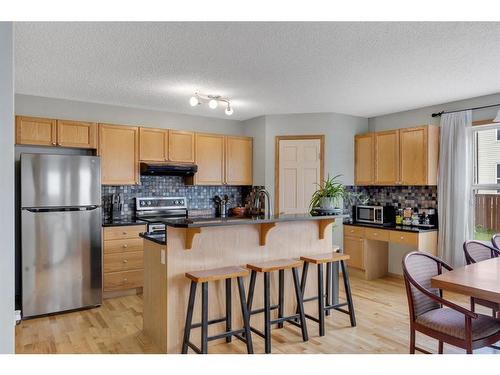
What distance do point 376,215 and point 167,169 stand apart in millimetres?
3073

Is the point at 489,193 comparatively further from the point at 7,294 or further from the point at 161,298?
the point at 7,294

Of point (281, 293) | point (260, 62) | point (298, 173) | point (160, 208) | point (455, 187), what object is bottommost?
point (281, 293)

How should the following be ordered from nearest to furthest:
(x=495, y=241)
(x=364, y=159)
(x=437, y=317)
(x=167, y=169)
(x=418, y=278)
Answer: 1. (x=437, y=317)
2. (x=418, y=278)
3. (x=495, y=241)
4. (x=167, y=169)
5. (x=364, y=159)

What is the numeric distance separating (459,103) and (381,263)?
8.04ft

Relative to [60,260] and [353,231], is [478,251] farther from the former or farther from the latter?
[60,260]

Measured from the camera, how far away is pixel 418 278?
8.38ft

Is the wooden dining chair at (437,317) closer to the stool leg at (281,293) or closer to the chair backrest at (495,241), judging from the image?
the chair backrest at (495,241)

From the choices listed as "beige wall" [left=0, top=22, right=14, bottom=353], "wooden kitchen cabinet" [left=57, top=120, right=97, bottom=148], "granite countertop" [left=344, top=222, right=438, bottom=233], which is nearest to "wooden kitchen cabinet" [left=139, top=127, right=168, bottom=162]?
"wooden kitchen cabinet" [left=57, top=120, right=97, bottom=148]

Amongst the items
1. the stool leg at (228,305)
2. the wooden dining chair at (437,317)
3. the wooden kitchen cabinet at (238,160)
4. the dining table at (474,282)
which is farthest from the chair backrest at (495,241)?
the wooden kitchen cabinet at (238,160)

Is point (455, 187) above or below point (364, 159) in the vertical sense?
below

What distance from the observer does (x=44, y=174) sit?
3.79m

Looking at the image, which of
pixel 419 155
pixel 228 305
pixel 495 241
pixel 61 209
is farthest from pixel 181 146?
pixel 495 241
